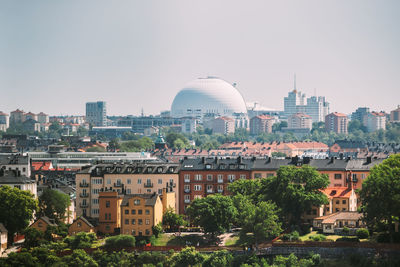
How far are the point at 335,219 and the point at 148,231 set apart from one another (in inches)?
684

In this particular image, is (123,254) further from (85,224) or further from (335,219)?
(335,219)

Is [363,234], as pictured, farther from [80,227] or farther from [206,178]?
[80,227]

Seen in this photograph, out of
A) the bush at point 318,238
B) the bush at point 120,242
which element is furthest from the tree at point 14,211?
the bush at point 318,238

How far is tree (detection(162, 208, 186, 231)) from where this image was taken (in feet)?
271

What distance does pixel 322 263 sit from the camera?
2670 inches

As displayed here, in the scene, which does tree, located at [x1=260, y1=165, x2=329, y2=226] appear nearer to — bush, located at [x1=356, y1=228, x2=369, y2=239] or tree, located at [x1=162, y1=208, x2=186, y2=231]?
tree, located at [x1=162, y1=208, x2=186, y2=231]

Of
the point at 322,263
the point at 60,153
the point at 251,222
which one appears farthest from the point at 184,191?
the point at 60,153

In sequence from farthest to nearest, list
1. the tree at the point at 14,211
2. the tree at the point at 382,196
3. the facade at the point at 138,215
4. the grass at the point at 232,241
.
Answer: the facade at the point at 138,215, the tree at the point at 14,211, the grass at the point at 232,241, the tree at the point at 382,196

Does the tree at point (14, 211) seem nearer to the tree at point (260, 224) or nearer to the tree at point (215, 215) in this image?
the tree at point (215, 215)

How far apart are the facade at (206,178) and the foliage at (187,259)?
2184cm

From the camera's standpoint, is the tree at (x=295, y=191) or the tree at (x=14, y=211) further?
the tree at (x=14, y=211)

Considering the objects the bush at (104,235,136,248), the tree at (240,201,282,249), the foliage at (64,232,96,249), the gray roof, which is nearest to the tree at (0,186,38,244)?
the foliage at (64,232,96,249)

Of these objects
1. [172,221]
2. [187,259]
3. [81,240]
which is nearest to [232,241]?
→ [172,221]

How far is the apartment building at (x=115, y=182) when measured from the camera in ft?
298
